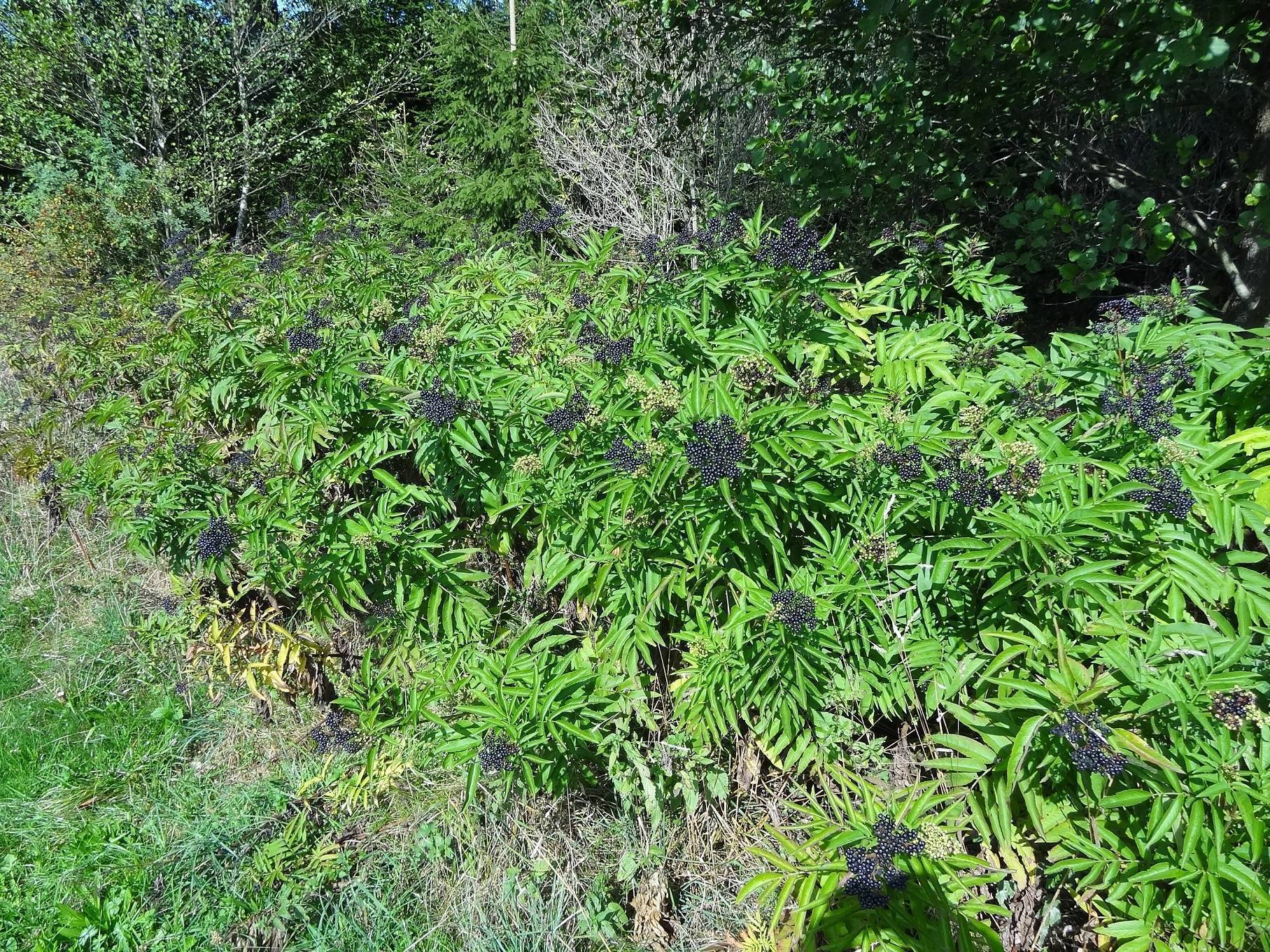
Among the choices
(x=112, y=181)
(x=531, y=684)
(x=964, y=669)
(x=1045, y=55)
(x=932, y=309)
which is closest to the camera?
(x=964, y=669)

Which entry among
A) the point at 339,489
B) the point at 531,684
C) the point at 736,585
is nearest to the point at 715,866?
the point at 531,684

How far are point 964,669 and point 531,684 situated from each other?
1.32 meters

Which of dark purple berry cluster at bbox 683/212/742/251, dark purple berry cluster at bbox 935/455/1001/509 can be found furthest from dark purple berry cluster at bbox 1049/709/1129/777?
dark purple berry cluster at bbox 683/212/742/251

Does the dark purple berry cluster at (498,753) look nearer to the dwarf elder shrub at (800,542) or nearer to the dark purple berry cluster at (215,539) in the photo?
the dwarf elder shrub at (800,542)

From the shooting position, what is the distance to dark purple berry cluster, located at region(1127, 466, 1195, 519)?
1916mm

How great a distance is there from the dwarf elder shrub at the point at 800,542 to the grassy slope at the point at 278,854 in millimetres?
272

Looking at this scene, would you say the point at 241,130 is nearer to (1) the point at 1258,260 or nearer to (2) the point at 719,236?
(2) the point at 719,236

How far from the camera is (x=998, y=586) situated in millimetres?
1991

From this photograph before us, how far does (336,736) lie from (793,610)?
1.98m

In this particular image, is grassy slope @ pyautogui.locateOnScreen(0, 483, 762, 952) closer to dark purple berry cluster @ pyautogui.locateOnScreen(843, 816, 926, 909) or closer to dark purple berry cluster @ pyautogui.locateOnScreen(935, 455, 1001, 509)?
dark purple berry cluster @ pyautogui.locateOnScreen(843, 816, 926, 909)

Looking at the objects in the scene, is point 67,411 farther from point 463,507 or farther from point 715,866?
point 715,866

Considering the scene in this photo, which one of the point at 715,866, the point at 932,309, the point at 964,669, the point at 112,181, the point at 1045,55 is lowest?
the point at 715,866

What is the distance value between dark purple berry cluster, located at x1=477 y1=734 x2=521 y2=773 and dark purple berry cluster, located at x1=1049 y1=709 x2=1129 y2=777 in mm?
1485

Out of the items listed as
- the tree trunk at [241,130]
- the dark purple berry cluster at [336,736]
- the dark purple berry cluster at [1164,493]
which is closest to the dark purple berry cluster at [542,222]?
the dark purple berry cluster at [336,736]
